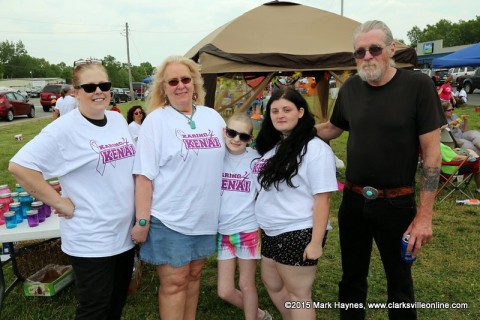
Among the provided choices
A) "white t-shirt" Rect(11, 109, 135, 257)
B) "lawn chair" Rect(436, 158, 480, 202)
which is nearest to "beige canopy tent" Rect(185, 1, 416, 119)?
"lawn chair" Rect(436, 158, 480, 202)

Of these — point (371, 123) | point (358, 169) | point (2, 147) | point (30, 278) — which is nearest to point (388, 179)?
point (358, 169)

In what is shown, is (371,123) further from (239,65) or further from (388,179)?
(239,65)

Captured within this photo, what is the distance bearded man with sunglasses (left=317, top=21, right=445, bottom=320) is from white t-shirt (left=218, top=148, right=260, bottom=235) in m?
0.62

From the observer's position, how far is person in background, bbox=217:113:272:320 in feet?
7.37

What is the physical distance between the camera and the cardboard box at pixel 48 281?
3.04m

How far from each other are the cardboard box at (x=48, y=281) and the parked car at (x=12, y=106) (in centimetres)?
1665

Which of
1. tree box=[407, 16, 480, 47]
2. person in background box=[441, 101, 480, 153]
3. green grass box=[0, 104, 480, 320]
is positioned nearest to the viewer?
green grass box=[0, 104, 480, 320]

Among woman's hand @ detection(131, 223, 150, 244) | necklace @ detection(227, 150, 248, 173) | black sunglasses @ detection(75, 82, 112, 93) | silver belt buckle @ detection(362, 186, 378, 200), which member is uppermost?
black sunglasses @ detection(75, 82, 112, 93)

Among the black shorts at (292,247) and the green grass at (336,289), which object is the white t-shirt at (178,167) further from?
the green grass at (336,289)

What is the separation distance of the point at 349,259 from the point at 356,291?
0.25m

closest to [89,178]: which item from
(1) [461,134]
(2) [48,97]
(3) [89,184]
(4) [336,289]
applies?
(3) [89,184]

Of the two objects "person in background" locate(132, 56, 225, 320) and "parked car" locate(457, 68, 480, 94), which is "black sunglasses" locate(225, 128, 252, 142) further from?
"parked car" locate(457, 68, 480, 94)

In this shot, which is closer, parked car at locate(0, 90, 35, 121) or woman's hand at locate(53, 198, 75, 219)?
woman's hand at locate(53, 198, 75, 219)

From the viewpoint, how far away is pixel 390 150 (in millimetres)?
2084
